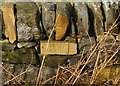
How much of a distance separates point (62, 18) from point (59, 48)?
281 millimetres

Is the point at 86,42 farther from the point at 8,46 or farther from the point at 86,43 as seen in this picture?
the point at 8,46

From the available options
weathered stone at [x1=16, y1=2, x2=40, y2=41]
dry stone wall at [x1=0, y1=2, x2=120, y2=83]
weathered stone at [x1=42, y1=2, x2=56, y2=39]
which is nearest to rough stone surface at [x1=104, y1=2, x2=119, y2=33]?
dry stone wall at [x1=0, y1=2, x2=120, y2=83]

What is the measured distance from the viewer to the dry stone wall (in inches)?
135

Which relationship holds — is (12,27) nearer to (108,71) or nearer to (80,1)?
(80,1)

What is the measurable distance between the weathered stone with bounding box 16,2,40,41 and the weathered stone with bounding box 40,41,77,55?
136mm

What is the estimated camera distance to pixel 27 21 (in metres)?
3.43

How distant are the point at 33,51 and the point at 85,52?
0.46 meters

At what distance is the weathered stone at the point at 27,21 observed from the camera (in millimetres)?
3424

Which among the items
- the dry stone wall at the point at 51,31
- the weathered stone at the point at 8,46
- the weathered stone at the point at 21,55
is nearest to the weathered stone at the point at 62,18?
the dry stone wall at the point at 51,31

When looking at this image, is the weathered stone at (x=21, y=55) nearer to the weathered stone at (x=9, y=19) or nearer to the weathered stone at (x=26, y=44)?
the weathered stone at (x=26, y=44)

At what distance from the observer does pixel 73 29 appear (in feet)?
A: 11.4

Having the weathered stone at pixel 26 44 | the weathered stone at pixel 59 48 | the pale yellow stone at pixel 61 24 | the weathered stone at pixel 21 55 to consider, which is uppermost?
the pale yellow stone at pixel 61 24

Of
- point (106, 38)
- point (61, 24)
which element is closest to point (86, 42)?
point (106, 38)

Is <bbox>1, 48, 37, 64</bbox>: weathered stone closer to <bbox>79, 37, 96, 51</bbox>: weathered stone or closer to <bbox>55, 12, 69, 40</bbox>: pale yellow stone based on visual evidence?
<bbox>55, 12, 69, 40</bbox>: pale yellow stone
